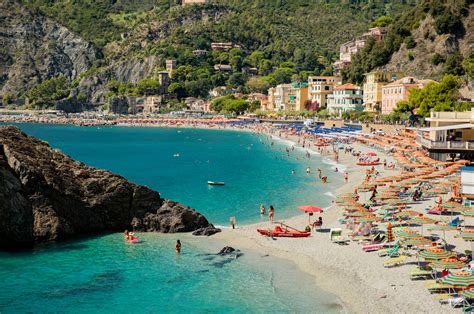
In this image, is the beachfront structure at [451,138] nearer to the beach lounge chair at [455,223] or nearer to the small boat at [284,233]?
the beach lounge chair at [455,223]

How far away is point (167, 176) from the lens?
53.4 meters

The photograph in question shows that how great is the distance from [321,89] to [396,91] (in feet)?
114

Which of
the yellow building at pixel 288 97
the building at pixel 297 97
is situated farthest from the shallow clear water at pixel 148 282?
the yellow building at pixel 288 97

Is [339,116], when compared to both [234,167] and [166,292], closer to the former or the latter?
[234,167]

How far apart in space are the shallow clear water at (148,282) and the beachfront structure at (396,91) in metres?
66.4

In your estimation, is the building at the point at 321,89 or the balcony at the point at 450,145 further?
the building at the point at 321,89

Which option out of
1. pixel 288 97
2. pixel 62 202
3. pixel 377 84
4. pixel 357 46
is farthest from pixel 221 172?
pixel 357 46

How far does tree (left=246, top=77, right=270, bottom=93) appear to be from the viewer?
181m

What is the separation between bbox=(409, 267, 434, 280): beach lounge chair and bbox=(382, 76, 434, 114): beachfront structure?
2602 inches

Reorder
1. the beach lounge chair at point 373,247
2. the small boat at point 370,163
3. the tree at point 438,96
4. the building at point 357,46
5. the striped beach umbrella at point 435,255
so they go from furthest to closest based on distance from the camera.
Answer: the building at point 357,46 < the tree at point 438,96 < the small boat at point 370,163 < the beach lounge chair at point 373,247 < the striped beach umbrella at point 435,255

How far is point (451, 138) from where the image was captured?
47.4m

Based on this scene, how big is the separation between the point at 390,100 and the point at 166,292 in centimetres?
7729

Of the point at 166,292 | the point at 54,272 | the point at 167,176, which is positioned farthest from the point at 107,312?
the point at 167,176

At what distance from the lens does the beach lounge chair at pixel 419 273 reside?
19.8m
